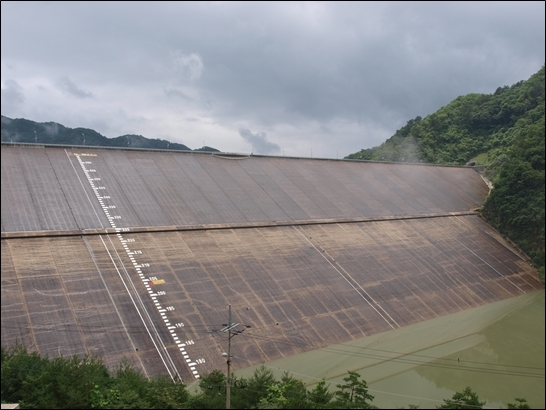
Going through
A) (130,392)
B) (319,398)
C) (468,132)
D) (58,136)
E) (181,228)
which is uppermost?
(468,132)

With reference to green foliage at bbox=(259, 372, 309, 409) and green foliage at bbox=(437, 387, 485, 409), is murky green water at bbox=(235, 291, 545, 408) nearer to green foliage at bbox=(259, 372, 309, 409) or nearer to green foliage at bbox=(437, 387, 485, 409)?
green foliage at bbox=(437, 387, 485, 409)

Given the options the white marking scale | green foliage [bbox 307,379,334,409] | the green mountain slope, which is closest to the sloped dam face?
the white marking scale

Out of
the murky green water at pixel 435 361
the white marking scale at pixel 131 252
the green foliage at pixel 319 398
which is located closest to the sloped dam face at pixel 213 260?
the white marking scale at pixel 131 252

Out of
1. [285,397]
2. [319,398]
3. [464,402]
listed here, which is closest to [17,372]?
[285,397]

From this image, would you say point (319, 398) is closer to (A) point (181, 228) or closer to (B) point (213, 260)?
(B) point (213, 260)

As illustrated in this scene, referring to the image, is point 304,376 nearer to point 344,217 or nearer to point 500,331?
point 500,331
